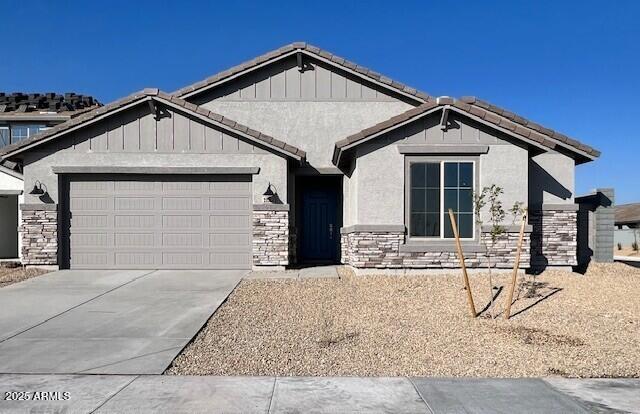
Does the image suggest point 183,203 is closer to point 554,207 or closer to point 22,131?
point 554,207

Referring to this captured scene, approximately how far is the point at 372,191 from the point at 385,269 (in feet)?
5.99

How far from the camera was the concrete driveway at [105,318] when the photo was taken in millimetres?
6227

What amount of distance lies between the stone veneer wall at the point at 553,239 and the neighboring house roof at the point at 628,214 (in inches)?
1037

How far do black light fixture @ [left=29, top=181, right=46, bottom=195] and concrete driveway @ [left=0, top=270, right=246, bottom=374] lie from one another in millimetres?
2019

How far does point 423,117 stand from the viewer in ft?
39.4

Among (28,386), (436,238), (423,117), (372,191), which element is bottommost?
(28,386)

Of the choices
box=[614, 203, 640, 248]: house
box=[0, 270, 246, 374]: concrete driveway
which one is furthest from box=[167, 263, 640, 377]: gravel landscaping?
box=[614, 203, 640, 248]: house

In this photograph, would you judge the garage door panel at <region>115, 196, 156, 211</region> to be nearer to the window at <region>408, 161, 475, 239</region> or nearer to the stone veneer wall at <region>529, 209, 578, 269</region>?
the window at <region>408, 161, 475, 239</region>

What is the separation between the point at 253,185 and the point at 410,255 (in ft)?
14.0

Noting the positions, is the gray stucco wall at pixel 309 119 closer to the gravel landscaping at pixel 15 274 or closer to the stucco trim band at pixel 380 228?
the stucco trim band at pixel 380 228

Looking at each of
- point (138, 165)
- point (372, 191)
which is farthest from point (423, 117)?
point (138, 165)

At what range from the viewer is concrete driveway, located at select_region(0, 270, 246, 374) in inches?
245

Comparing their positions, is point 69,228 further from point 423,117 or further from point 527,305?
point 527,305

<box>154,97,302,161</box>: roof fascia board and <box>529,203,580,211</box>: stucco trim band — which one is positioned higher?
<box>154,97,302,161</box>: roof fascia board
